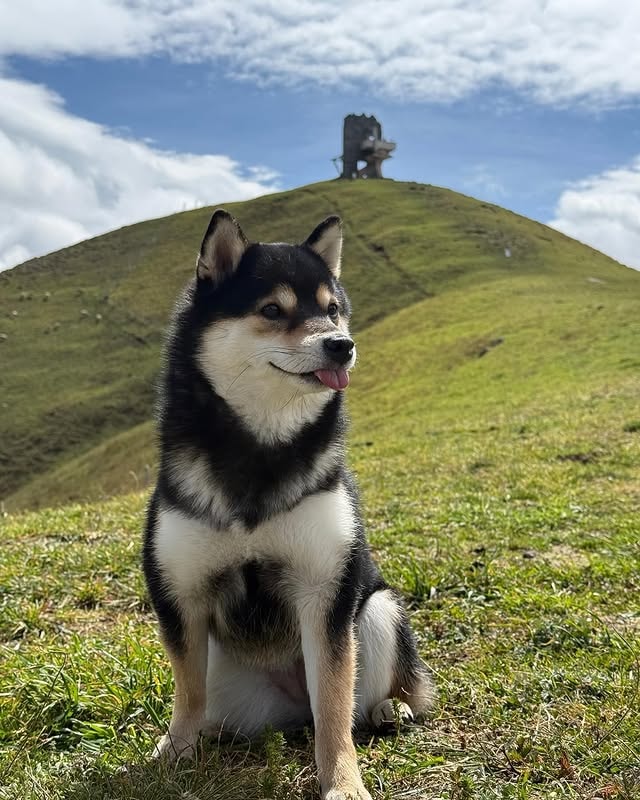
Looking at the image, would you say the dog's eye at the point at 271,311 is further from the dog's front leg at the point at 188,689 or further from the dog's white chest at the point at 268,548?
the dog's front leg at the point at 188,689

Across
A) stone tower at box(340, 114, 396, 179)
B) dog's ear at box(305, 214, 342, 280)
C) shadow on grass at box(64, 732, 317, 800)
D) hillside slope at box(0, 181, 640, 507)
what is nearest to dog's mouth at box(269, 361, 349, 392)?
dog's ear at box(305, 214, 342, 280)

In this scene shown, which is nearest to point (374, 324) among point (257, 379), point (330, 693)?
point (257, 379)

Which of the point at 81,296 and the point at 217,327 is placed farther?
the point at 81,296

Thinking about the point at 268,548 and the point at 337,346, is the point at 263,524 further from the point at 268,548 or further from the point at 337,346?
the point at 337,346

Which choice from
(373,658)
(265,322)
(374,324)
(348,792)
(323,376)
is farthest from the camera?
(374,324)

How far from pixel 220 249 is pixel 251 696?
7.81 ft

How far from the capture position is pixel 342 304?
4230 millimetres

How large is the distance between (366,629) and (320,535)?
0.82 m

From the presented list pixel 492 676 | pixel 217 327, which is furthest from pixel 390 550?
pixel 217 327

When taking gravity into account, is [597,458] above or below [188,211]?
below

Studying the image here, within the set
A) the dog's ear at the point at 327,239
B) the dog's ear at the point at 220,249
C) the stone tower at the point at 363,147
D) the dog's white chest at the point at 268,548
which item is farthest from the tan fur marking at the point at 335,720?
the stone tower at the point at 363,147

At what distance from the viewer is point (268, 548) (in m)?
3.41

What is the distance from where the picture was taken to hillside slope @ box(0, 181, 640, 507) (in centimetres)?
2980

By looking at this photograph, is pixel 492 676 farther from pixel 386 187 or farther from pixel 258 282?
pixel 386 187
